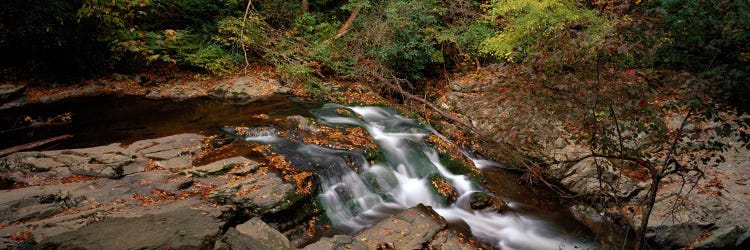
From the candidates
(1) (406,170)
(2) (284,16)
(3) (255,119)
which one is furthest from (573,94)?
(2) (284,16)

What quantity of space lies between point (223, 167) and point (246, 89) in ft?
18.6

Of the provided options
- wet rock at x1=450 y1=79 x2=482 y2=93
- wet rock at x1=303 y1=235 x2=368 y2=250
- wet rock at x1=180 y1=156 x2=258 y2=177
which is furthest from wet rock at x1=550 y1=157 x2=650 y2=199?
wet rock at x1=180 y1=156 x2=258 y2=177

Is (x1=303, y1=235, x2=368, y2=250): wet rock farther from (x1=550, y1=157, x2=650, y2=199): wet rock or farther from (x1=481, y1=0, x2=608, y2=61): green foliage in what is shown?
(x1=481, y1=0, x2=608, y2=61): green foliage

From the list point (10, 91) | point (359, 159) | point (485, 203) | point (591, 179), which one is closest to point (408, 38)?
point (359, 159)

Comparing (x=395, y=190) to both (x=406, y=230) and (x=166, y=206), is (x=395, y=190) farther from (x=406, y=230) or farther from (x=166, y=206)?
(x=166, y=206)

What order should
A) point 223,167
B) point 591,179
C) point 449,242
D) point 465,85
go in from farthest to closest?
point 465,85, point 591,179, point 223,167, point 449,242

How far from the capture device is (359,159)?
7.22m

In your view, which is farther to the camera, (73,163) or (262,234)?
(73,163)

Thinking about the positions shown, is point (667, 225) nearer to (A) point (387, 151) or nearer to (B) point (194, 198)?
(A) point (387, 151)

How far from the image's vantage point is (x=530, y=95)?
17.3ft

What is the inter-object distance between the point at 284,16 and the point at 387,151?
27.1 ft

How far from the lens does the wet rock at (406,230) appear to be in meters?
5.06

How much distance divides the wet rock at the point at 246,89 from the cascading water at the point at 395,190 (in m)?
3.54

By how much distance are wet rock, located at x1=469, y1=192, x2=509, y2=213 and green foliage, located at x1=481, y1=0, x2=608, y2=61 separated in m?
3.69
